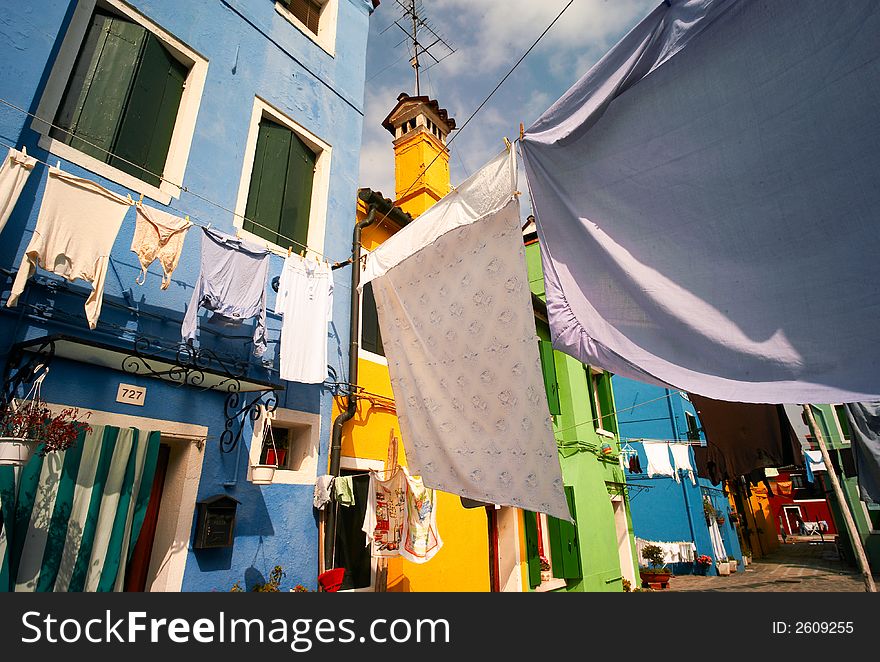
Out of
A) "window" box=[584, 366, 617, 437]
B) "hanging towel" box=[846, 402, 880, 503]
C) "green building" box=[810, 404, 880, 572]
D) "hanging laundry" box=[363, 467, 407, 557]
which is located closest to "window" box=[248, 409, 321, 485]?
"hanging laundry" box=[363, 467, 407, 557]

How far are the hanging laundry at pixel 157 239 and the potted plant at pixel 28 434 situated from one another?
1.37 metres

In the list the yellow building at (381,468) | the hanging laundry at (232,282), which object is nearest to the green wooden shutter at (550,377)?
the yellow building at (381,468)

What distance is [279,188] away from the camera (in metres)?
6.20

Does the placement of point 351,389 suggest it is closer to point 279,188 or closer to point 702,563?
point 279,188

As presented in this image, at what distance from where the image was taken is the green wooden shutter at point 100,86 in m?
4.48

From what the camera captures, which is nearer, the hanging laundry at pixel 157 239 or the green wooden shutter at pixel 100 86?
the hanging laundry at pixel 157 239

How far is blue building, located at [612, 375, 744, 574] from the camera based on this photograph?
50.0 feet

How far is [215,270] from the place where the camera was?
15.0ft

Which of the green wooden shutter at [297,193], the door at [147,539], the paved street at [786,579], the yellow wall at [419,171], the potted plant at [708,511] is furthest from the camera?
the potted plant at [708,511]

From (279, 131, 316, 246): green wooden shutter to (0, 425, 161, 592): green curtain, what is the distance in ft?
10.5

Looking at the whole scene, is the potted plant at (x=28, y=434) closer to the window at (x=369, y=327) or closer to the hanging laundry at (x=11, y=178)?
the hanging laundry at (x=11, y=178)

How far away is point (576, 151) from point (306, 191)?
15.4 feet
